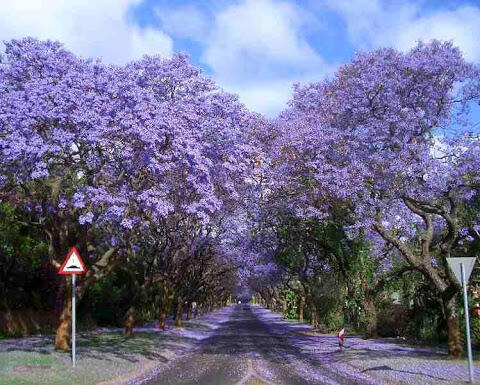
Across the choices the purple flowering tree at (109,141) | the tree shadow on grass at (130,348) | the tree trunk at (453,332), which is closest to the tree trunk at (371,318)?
the tree shadow on grass at (130,348)

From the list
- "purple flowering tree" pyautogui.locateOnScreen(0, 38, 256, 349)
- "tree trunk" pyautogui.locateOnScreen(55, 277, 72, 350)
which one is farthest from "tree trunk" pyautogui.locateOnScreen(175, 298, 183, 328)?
"purple flowering tree" pyautogui.locateOnScreen(0, 38, 256, 349)

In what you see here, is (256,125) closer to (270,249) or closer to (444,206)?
(444,206)

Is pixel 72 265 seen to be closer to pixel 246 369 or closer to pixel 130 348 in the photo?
pixel 246 369

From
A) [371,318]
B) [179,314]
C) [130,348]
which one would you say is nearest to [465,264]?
[130,348]

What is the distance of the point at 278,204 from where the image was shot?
78.9 ft

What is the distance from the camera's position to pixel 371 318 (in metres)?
32.0

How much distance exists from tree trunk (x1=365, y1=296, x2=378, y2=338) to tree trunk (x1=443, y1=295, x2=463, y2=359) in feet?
39.1

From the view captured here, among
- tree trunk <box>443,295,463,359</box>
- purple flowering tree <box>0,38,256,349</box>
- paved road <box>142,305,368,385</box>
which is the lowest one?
paved road <box>142,305,368,385</box>

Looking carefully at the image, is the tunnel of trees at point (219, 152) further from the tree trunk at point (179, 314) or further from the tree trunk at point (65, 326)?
the tree trunk at point (179, 314)

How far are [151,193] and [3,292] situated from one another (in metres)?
15.1

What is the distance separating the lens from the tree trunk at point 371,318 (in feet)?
104

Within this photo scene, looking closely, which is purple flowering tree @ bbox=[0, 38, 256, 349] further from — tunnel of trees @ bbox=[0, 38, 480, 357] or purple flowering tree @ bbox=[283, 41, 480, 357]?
purple flowering tree @ bbox=[283, 41, 480, 357]

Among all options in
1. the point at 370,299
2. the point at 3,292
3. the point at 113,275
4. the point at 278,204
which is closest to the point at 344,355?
the point at 278,204

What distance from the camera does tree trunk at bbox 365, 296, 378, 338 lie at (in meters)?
31.6
